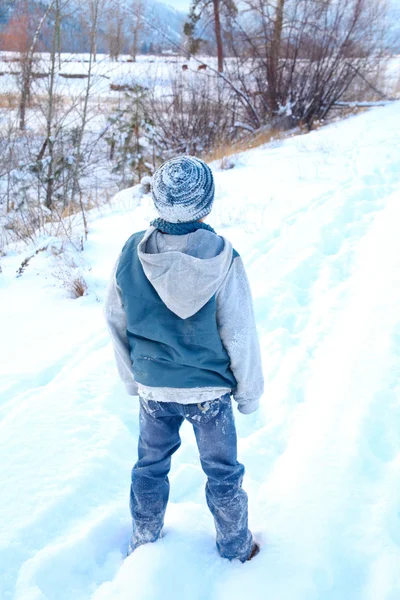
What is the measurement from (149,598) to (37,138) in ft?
50.0

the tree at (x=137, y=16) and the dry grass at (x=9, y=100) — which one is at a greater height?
the tree at (x=137, y=16)

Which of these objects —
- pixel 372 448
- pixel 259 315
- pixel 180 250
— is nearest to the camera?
pixel 180 250

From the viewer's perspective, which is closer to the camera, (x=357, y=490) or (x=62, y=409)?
(x=357, y=490)

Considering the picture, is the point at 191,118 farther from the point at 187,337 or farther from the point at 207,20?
the point at 187,337

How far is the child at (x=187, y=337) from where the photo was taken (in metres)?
1.50

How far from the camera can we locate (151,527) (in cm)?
186

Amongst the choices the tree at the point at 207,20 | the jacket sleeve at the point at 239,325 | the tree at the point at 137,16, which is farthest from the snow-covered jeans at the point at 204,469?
the tree at the point at 207,20

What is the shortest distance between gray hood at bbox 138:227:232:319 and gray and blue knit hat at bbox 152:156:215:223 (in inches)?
2.5

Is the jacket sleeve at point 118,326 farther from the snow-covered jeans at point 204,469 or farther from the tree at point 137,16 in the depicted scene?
the tree at point 137,16

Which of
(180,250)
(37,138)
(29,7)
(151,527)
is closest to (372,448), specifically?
(151,527)

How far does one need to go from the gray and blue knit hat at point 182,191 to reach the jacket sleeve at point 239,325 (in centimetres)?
21

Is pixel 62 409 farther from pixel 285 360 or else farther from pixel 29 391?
pixel 285 360

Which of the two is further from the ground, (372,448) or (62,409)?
(372,448)

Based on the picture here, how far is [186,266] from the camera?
4.81 ft
